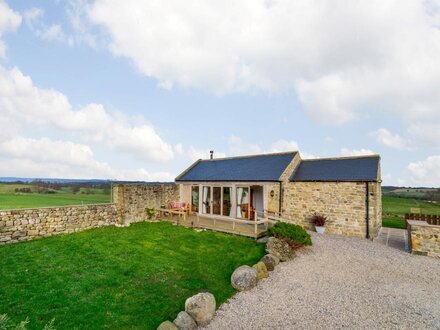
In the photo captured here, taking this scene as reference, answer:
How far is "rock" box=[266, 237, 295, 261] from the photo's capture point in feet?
36.5

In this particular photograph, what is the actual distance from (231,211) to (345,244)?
7.84 metres

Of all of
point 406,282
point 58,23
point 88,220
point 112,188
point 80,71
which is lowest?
point 406,282

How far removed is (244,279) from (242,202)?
10516 millimetres

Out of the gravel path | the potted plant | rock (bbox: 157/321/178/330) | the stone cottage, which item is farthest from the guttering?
rock (bbox: 157/321/178/330)

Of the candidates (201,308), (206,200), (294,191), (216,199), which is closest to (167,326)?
(201,308)

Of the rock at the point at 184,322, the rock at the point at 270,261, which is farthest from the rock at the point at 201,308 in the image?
the rock at the point at 270,261

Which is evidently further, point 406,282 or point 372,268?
point 372,268

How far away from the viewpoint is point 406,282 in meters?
9.21

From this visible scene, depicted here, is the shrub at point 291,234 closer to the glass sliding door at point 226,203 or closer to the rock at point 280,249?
the rock at point 280,249

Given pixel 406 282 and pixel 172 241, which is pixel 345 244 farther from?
pixel 172 241

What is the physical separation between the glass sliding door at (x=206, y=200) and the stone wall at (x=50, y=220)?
21.8 ft

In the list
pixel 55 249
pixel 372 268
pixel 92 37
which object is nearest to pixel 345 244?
pixel 372 268

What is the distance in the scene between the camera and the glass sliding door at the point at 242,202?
18.9m

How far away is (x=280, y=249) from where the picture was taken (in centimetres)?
1138
